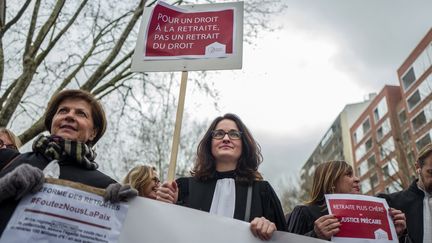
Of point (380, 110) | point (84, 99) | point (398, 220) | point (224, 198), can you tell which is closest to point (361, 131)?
point (380, 110)

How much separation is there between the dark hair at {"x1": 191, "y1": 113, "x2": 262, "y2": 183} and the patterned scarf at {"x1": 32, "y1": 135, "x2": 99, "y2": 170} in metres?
0.87

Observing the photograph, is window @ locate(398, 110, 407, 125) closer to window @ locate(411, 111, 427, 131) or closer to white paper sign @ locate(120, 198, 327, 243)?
window @ locate(411, 111, 427, 131)

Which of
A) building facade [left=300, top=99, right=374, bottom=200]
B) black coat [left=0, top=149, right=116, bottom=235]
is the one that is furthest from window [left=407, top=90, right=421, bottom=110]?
black coat [left=0, top=149, right=116, bottom=235]

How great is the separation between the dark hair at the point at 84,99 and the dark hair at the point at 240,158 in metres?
0.74

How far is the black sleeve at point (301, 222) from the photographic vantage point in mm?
2545

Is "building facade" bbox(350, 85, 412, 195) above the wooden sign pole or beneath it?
above

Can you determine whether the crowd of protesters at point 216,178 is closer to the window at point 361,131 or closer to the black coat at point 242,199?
the black coat at point 242,199

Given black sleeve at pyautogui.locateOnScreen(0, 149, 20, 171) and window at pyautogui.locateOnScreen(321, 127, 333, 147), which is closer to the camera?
black sleeve at pyautogui.locateOnScreen(0, 149, 20, 171)

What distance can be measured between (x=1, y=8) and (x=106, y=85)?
2644 millimetres

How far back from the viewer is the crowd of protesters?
1700mm

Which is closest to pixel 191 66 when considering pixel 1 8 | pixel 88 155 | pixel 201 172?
pixel 201 172

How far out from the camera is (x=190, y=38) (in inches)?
112

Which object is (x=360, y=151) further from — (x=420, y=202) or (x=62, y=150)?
(x=62, y=150)

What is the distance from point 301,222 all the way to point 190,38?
5.43 ft
